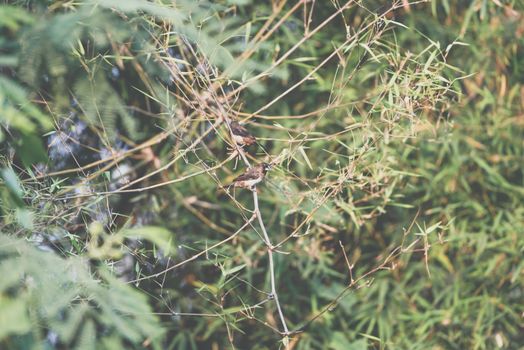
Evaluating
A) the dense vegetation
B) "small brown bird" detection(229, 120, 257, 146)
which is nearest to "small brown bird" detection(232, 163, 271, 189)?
"small brown bird" detection(229, 120, 257, 146)

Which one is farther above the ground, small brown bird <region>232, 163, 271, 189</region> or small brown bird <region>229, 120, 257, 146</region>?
small brown bird <region>229, 120, 257, 146</region>

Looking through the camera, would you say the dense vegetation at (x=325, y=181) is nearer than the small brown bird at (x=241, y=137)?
No

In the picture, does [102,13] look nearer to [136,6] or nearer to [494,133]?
[136,6]

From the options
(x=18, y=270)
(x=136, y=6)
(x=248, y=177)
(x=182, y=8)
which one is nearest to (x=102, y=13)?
(x=136, y=6)

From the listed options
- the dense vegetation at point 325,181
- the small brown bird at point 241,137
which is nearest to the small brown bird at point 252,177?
the small brown bird at point 241,137

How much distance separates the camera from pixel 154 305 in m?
2.31

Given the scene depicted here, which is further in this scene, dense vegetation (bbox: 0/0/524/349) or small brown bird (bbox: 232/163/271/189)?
dense vegetation (bbox: 0/0/524/349)

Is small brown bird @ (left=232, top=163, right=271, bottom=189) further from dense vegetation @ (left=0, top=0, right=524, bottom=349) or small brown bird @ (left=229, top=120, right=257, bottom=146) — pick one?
dense vegetation @ (left=0, top=0, right=524, bottom=349)

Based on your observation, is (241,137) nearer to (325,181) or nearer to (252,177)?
(252,177)

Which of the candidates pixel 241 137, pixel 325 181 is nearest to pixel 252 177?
pixel 241 137

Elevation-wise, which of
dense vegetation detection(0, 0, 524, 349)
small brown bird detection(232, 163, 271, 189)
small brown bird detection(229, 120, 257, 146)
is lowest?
dense vegetation detection(0, 0, 524, 349)

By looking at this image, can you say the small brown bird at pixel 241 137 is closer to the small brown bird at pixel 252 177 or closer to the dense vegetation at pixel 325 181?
the small brown bird at pixel 252 177

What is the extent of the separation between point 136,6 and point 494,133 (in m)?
1.63

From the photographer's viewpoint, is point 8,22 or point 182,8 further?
point 182,8
